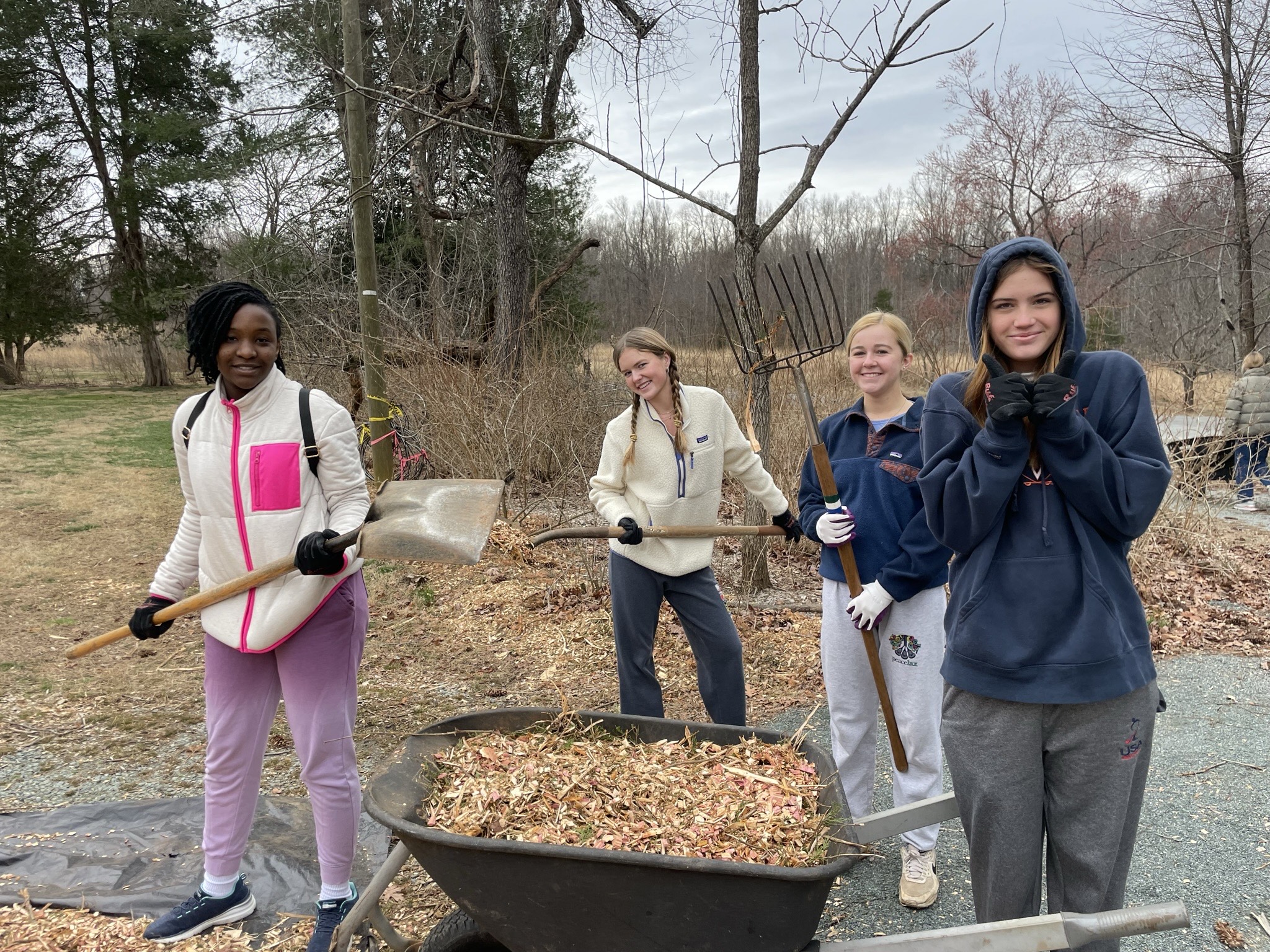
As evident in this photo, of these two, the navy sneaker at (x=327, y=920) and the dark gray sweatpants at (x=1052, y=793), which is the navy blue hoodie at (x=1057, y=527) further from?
the navy sneaker at (x=327, y=920)

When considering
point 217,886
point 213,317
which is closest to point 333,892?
point 217,886

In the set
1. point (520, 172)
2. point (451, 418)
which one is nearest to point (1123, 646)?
point (451, 418)

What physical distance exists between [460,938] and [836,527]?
1.49 m

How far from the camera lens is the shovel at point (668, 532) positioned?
108 inches

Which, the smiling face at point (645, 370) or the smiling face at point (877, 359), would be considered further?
the smiling face at point (645, 370)

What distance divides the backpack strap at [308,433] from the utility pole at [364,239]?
4.29 meters

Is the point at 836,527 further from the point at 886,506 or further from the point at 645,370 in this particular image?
the point at 645,370

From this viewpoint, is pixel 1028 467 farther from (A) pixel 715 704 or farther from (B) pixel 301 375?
(B) pixel 301 375

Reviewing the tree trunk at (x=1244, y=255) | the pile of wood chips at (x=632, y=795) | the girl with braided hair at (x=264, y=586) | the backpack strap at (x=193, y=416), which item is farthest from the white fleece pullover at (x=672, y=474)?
the tree trunk at (x=1244, y=255)

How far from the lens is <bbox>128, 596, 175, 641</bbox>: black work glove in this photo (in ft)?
7.75

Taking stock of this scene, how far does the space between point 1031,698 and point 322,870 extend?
6.20 ft

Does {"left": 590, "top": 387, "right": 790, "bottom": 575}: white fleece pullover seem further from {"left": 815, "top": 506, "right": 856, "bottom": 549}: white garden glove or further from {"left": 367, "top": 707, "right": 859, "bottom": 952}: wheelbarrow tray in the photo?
{"left": 367, "top": 707, "right": 859, "bottom": 952}: wheelbarrow tray

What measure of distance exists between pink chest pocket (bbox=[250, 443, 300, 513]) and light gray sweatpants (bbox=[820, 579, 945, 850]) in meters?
1.63

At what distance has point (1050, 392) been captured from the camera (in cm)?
154
